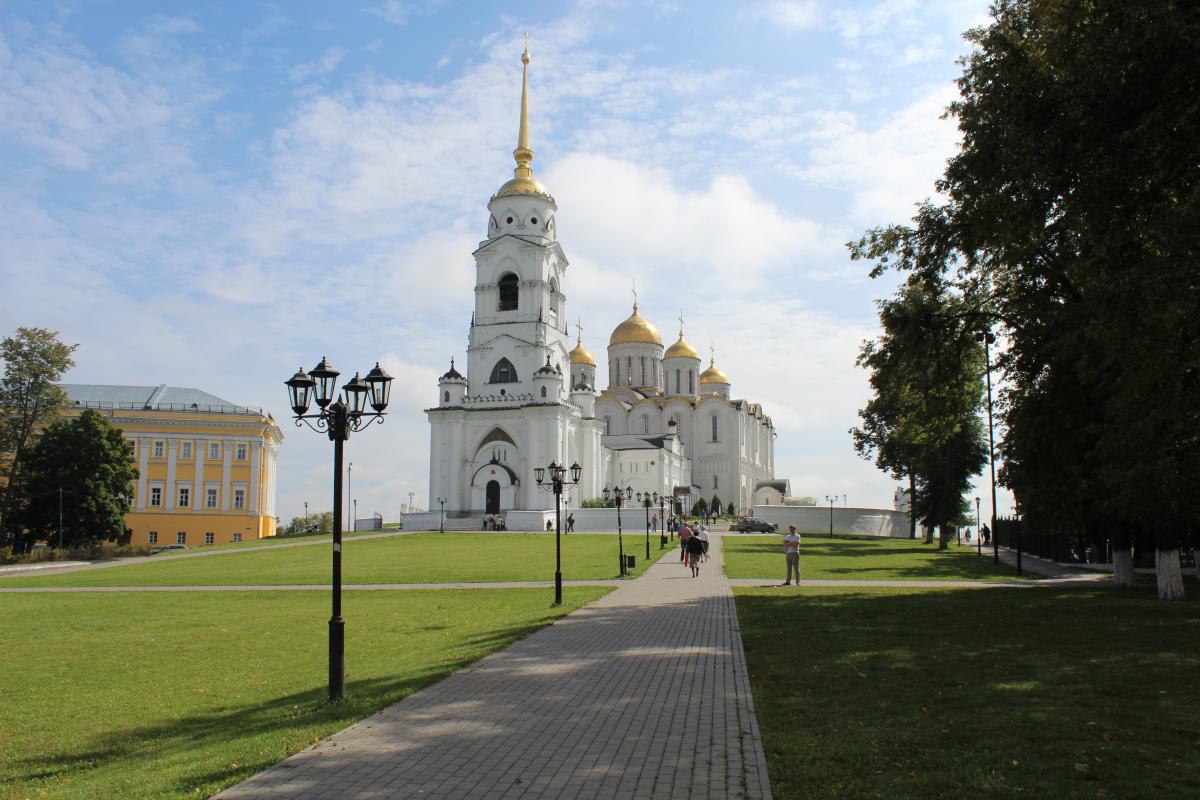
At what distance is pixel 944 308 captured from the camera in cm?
2436

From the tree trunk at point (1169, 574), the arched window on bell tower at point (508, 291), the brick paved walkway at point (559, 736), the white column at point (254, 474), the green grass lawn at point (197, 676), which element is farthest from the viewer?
the arched window on bell tower at point (508, 291)

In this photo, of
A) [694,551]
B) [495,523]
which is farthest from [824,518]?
[694,551]

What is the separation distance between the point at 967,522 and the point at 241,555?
173ft

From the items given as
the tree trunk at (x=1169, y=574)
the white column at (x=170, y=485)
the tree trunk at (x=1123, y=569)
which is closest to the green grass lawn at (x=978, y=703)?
the tree trunk at (x=1169, y=574)

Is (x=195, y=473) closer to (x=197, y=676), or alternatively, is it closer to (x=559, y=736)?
(x=197, y=676)

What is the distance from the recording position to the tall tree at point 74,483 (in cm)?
4909

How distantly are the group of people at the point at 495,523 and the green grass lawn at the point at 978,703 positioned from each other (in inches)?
1738

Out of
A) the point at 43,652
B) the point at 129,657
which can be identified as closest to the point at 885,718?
the point at 129,657

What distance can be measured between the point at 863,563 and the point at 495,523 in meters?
30.9

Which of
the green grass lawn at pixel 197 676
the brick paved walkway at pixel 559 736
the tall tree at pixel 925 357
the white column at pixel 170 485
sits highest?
the tall tree at pixel 925 357

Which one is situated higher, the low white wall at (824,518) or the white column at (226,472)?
the white column at (226,472)

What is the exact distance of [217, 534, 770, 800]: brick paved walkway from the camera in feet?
22.9

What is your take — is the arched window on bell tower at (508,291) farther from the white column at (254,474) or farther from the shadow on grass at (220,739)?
the shadow on grass at (220,739)

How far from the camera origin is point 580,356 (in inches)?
3647
